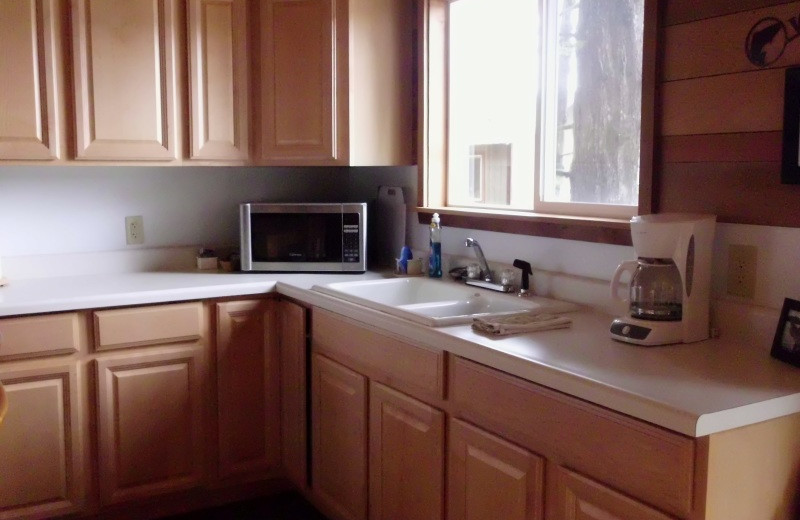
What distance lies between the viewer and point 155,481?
108 inches

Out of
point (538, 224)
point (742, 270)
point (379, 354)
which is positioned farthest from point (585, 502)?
point (538, 224)

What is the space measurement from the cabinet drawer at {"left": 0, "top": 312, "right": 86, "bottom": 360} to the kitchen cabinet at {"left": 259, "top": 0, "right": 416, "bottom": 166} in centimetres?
95

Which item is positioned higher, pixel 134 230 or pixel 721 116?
pixel 721 116

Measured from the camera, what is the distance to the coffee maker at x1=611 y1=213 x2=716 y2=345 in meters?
1.79

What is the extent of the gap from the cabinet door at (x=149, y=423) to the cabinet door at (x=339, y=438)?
1.44ft

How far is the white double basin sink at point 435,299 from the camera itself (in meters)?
2.15

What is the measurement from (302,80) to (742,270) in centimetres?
176

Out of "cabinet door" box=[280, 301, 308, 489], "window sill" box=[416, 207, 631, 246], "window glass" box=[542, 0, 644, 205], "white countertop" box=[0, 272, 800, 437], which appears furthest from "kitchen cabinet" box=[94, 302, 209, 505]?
"window glass" box=[542, 0, 644, 205]

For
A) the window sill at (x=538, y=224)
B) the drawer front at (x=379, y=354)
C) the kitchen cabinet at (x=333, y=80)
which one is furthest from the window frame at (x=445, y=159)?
the drawer front at (x=379, y=354)

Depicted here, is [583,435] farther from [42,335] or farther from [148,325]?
[42,335]

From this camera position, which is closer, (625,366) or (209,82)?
(625,366)

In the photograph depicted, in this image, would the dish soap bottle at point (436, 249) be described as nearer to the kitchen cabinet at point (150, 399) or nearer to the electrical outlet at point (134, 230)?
the kitchen cabinet at point (150, 399)

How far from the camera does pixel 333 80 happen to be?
2918 millimetres

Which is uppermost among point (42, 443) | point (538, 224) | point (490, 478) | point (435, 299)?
point (538, 224)
